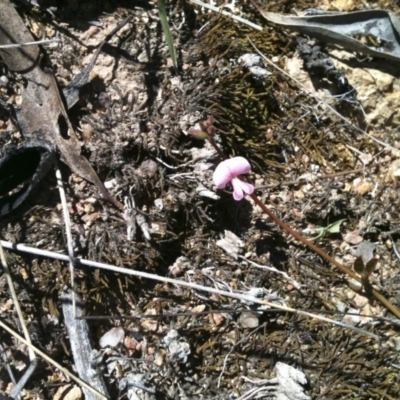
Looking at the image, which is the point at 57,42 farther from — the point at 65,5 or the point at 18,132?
the point at 18,132

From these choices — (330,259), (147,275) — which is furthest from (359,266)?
(147,275)

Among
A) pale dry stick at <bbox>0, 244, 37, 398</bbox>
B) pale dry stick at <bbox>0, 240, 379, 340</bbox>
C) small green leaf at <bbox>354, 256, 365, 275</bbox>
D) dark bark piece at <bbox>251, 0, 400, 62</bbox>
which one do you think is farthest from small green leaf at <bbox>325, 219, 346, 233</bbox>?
pale dry stick at <bbox>0, 244, 37, 398</bbox>

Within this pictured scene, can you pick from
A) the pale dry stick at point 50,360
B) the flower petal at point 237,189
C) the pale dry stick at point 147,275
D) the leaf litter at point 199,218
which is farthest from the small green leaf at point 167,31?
the pale dry stick at point 50,360

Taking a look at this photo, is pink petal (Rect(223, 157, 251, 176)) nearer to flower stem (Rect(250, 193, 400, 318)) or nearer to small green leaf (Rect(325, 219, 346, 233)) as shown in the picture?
flower stem (Rect(250, 193, 400, 318))

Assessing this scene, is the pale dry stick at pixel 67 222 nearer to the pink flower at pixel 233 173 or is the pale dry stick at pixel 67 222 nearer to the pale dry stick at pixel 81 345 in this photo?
the pale dry stick at pixel 81 345

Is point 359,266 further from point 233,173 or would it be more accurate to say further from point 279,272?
point 233,173
